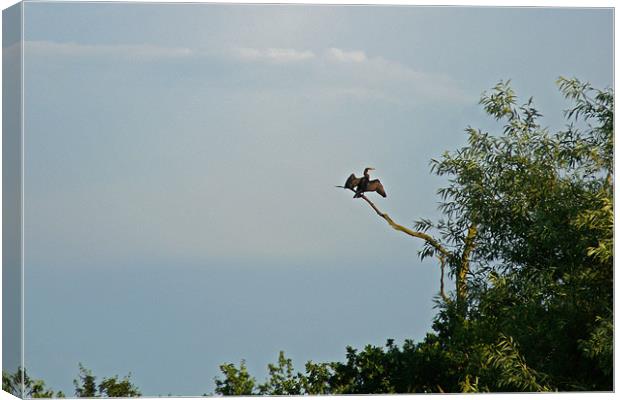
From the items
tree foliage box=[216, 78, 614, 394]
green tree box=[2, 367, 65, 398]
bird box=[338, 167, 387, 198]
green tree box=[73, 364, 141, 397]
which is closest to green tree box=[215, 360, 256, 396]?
tree foliage box=[216, 78, 614, 394]

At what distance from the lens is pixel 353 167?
9.87 metres

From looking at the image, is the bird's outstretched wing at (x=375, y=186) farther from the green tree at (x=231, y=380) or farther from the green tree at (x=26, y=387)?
the green tree at (x=26, y=387)

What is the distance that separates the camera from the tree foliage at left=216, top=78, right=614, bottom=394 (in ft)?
33.2

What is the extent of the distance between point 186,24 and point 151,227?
5.73 ft

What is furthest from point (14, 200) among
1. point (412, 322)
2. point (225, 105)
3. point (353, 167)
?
point (412, 322)

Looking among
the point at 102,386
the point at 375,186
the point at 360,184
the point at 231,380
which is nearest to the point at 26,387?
the point at 102,386

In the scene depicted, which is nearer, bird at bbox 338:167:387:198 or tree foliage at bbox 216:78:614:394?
bird at bbox 338:167:387:198

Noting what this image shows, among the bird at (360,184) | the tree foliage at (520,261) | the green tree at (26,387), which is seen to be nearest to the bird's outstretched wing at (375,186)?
the bird at (360,184)

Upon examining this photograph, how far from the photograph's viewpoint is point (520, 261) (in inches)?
416

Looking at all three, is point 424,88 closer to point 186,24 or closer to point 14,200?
point 186,24

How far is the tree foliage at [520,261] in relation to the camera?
1013 centimetres

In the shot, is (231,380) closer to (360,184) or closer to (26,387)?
(26,387)

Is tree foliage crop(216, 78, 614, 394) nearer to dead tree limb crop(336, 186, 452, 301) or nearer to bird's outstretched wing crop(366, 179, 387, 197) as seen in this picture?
dead tree limb crop(336, 186, 452, 301)

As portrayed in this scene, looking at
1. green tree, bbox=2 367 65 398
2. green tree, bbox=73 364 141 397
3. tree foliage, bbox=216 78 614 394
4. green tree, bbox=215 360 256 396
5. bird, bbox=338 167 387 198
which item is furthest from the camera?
tree foliage, bbox=216 78 614 394
